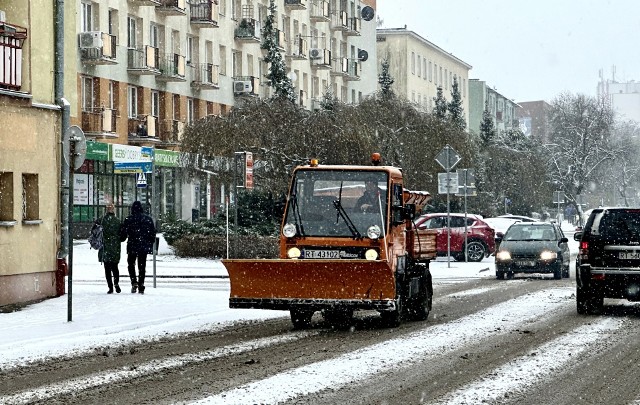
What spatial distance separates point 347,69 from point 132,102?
34.4m

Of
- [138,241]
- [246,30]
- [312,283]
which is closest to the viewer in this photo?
[312,283]

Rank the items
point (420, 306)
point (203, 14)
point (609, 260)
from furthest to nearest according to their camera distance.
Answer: point (203, 14)
point (609, 260)
point (420, 306)

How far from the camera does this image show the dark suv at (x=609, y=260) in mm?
19609

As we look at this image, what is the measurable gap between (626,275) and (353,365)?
26.4ft

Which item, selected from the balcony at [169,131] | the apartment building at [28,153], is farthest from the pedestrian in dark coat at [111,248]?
the balcony at [169,131]

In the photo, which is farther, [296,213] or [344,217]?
[296,213]

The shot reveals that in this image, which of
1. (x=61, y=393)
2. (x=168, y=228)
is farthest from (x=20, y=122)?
(x=168, y=228)

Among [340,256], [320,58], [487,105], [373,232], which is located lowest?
[340,256]

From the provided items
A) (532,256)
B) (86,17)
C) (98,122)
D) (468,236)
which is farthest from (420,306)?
(86,17)

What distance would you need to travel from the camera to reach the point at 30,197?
23.1 meters

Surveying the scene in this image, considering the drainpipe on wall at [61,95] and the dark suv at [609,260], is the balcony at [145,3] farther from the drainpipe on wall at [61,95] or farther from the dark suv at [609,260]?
the dark suv at [609,260]

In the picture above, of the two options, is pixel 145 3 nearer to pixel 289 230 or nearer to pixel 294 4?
A: pixel 294 4

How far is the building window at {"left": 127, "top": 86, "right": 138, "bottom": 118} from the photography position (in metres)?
56.5

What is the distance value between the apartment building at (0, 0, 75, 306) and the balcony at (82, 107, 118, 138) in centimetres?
2870
